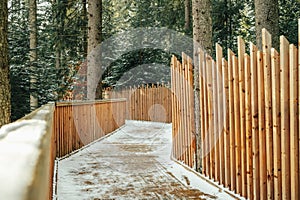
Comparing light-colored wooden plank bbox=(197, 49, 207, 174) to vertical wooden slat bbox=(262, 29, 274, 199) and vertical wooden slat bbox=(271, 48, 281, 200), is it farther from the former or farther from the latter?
vertical wooden slat bbox=(271, 48, 281, 200)

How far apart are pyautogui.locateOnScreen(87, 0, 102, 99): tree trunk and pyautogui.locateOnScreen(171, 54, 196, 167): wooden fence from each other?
5.12 metres

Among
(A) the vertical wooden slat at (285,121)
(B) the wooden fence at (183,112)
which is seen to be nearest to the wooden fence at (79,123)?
(B) the wooden fence at (183,112)

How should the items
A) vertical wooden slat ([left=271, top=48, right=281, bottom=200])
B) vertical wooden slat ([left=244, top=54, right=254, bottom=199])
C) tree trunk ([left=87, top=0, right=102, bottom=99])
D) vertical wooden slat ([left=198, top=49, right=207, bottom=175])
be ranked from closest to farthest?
vertical wooden slat ([left=271, top=48, right=281, bottom=200]) → vertical wooden slat ([left=244, top=54, right=254, bottom=199]) → vertical wooden slat ([left=198, top=49, right=207, bottom=175]) → tree trunk ([left=87, top=0, right=102, bottom=99])

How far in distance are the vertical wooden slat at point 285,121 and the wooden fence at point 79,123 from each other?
365 cm

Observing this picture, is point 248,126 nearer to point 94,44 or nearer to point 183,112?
point 183,112

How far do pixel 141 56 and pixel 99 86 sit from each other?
9.24m

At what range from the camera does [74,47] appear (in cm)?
1583

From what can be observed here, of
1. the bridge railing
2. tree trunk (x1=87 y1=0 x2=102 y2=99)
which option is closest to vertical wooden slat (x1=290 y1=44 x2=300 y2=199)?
the bridge railing

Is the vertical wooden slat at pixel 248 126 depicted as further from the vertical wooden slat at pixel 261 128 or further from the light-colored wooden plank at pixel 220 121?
the light-colored wooden plank at pixel 220 121

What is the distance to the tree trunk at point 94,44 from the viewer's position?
11656 millimetres

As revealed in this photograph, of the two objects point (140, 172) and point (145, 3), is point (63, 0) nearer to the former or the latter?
point (145, 3)

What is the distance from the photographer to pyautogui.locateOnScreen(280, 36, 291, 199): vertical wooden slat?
334 centimetres

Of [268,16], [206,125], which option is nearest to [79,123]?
[206,125]

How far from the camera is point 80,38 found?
52.1 feet
